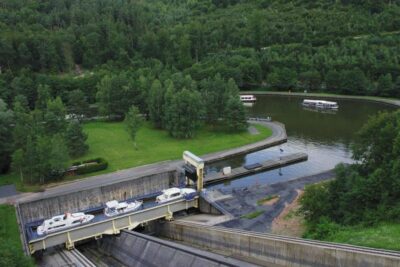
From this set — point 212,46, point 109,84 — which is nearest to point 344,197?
point 109,84

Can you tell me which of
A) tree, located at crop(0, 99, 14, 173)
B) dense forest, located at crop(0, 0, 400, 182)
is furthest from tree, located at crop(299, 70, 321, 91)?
tree, located at crop(0, 99, 14, 173)

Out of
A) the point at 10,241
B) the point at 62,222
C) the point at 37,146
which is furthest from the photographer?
the point at 37,146

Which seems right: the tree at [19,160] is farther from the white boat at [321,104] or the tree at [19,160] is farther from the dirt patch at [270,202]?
the white boat at [321,104]

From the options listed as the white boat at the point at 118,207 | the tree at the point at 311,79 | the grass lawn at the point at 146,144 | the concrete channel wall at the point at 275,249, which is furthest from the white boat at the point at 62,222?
the tree at the point at 311,79

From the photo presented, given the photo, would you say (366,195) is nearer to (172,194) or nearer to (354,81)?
(172,194)

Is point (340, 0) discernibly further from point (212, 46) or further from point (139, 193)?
point (139, 193)

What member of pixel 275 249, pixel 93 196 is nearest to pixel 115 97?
pixel 93 196
